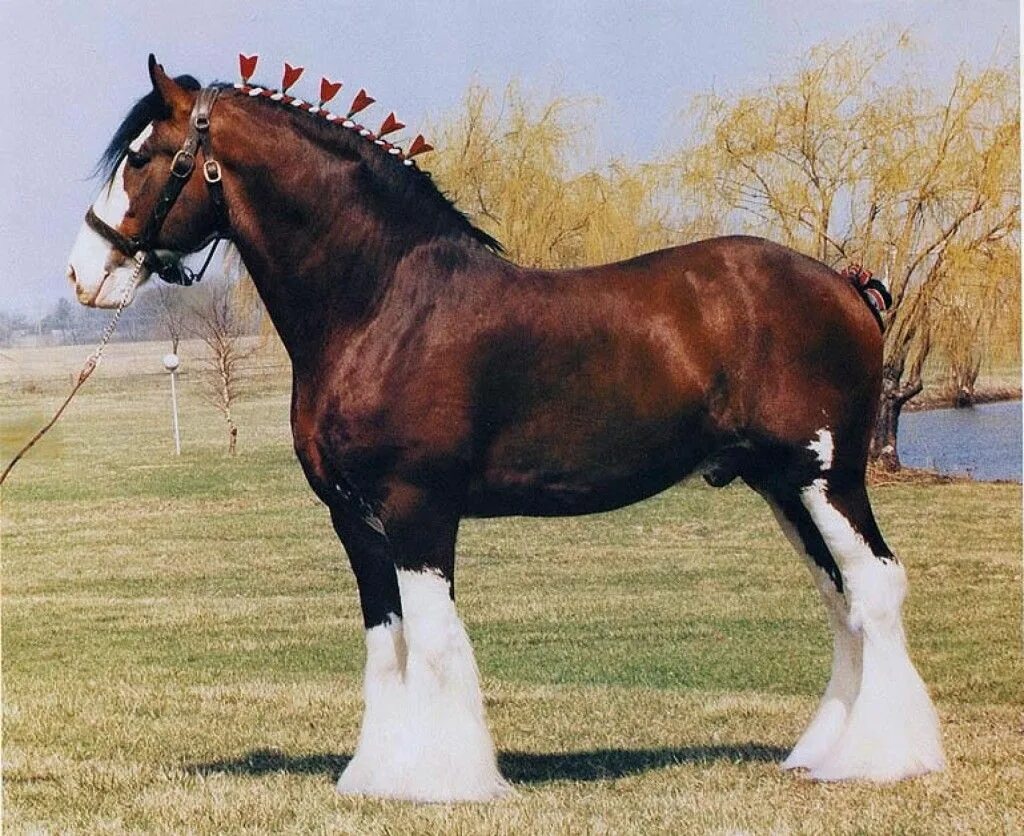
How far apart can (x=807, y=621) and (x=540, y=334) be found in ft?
9.14

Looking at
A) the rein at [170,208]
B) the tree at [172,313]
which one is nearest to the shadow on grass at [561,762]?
the rein at [170,208]

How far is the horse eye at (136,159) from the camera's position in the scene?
12.1ft

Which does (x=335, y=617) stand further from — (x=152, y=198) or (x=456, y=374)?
(x=152, y=198)

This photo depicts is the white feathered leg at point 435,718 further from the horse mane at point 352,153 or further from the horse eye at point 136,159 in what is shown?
the horse eye at point 136,159

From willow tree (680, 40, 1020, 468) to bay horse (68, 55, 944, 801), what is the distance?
264cm

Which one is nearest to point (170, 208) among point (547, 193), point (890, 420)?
point (547, 193)

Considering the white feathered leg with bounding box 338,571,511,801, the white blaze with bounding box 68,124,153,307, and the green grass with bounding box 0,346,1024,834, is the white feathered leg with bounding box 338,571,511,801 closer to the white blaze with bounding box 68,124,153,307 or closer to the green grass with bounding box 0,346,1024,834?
the green grass with bounding box 0,346,1024,834

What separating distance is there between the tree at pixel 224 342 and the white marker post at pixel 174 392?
5.9 inches

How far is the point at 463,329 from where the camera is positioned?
3691mm

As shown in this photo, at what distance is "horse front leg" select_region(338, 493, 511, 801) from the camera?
3.62 m

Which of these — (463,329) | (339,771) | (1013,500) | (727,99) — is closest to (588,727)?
(339,771)

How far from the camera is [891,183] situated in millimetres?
6723

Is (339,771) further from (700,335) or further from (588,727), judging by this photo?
(700,335)

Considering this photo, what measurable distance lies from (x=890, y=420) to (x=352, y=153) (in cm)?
339
